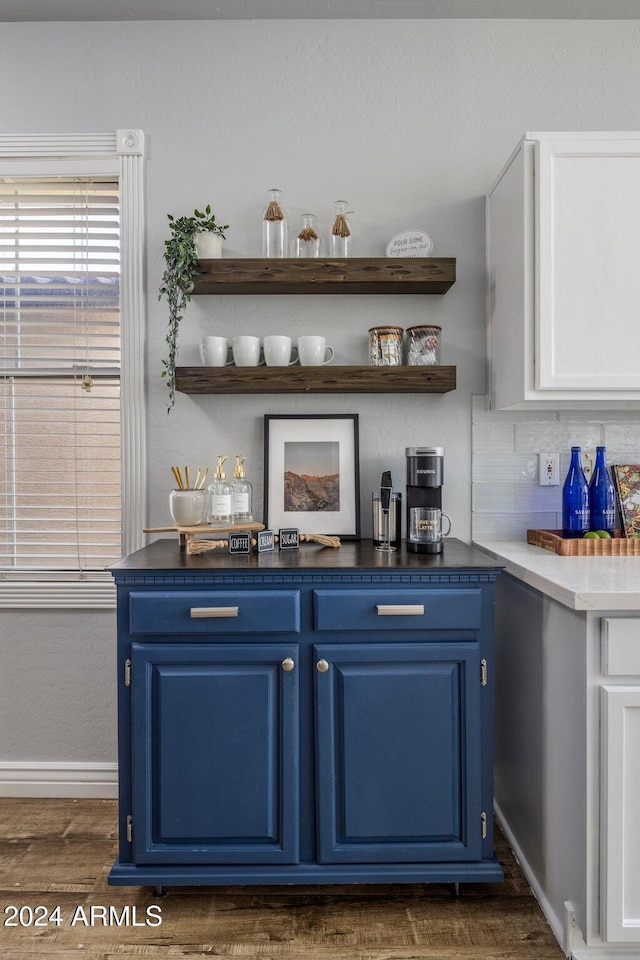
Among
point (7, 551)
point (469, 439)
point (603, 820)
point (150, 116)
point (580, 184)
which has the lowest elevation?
point (603, 820)

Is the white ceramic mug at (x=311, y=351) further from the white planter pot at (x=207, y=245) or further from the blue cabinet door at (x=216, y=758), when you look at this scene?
the blue cabinet door at (x=216, y=758)

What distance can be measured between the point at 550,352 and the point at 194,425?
4.09 feet

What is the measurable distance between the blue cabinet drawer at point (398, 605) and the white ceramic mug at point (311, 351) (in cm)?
83

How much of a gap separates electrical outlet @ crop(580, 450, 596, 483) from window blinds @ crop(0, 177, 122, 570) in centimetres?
171

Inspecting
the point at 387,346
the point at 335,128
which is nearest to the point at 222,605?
the point at 387,346

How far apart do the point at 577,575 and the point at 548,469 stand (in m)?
0.70

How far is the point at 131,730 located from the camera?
5.51ft

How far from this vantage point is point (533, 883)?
5.71 feet

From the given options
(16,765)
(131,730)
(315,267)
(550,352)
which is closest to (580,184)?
(550,352)

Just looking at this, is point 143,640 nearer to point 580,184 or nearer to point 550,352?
point 550,352

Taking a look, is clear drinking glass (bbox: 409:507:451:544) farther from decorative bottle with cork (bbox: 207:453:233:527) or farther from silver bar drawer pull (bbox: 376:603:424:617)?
decorative bottle with cork (bbox: 207:453:233:527)

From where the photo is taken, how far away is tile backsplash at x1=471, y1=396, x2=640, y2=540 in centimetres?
223

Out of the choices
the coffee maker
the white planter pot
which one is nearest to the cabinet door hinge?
the coffee maker

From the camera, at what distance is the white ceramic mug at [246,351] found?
208 centimetres
